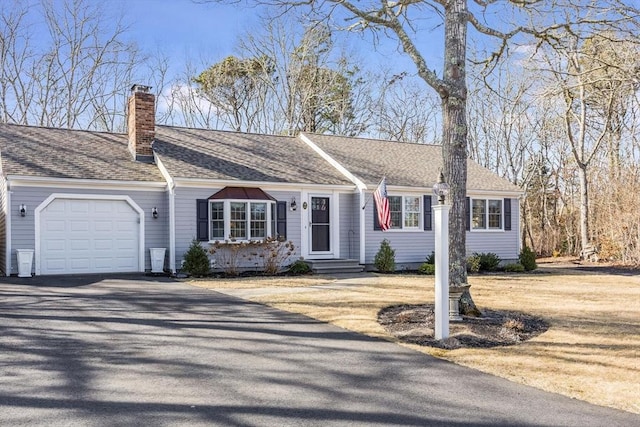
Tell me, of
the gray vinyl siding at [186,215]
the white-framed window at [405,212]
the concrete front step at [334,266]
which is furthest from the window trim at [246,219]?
the white-framed window at [405,212]

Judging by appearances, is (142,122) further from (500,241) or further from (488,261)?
(500,241)

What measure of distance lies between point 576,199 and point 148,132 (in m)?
20.3

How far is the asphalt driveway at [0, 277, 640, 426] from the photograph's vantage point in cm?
409

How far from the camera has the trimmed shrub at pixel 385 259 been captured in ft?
53.2

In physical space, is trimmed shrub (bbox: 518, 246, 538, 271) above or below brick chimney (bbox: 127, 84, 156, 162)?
below

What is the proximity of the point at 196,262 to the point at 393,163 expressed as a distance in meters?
8.14

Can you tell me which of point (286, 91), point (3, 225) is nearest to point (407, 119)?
point (286, 91)

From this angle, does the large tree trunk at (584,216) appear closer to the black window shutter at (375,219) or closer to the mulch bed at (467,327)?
the black window shutter at (375,219)

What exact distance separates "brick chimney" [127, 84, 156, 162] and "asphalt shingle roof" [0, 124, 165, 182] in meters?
0.38

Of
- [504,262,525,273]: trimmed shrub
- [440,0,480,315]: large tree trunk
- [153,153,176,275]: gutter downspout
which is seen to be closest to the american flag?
[504,262,525,273]: trimmed shrub

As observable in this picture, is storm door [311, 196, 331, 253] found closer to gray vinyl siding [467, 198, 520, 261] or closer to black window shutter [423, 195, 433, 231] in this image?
black window shutter [423, 195, 433, 231]

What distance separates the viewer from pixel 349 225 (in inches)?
665

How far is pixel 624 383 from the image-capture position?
5023 millimetres

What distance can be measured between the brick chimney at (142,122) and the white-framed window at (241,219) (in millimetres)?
2802
